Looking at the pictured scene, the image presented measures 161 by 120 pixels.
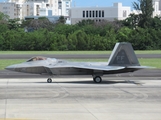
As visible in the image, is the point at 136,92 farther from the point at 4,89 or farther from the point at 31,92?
the point at 4,89

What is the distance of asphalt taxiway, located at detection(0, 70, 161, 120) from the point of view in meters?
17.0

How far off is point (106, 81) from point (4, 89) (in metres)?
8.05

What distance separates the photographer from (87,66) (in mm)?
29578

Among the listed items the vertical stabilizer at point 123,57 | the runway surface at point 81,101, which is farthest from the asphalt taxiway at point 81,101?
the vertical stabilizer at point 123,57

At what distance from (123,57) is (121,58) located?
0.15 meters

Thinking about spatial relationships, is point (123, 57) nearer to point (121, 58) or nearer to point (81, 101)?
point (121, 58)

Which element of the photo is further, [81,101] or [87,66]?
[87,66]

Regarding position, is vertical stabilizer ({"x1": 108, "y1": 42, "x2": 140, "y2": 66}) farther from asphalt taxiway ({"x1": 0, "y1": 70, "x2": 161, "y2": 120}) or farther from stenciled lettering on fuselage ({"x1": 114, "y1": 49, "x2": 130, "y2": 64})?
asphalt taxiway ({"x1": 0, "y1": 70, "x2": 161, "y2": 120})

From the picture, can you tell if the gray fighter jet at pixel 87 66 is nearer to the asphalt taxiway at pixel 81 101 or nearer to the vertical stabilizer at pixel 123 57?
the vertical stabilizer at pixel 123 57

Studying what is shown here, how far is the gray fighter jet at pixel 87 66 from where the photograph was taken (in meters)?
29.4

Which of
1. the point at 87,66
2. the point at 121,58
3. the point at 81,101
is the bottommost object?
the point at 81,101

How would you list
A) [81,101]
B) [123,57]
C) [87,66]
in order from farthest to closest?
[123,57] → [87,66] → [81,101]

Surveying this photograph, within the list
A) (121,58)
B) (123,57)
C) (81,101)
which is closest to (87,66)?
(121,58)

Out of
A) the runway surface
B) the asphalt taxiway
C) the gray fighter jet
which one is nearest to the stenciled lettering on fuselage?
the gray fighter jet
